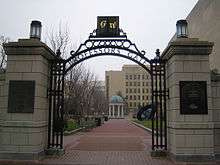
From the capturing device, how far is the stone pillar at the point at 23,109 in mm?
10844

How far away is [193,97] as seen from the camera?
432 inches

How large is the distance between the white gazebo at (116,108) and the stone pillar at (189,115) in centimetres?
8675

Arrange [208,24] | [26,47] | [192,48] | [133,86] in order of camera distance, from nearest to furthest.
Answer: [192,48]
[26,47]
[208,24]
[133,86]

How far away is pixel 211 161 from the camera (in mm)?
10664

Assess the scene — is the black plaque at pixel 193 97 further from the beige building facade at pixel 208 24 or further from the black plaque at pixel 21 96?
the beige building facade at pixel 208 24

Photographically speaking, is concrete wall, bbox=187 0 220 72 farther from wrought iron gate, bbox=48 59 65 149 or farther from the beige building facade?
wrought iron gate, bbox=48 59 65 149

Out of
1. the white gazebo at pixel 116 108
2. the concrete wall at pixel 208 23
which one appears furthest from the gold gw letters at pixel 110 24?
the white gazebo at pixel 116 108

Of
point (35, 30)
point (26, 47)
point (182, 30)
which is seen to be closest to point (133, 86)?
point (182, 30)

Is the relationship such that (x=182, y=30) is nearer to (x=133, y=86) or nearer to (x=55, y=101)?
(x=55, y=101)

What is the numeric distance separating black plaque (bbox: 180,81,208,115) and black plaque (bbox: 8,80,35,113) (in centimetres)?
510

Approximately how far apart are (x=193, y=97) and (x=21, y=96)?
5.85m

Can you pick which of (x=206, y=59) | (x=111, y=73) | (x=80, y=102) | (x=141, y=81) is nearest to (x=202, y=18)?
(x=80, y=102)

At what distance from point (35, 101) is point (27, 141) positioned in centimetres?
136

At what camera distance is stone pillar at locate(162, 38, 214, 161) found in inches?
422
